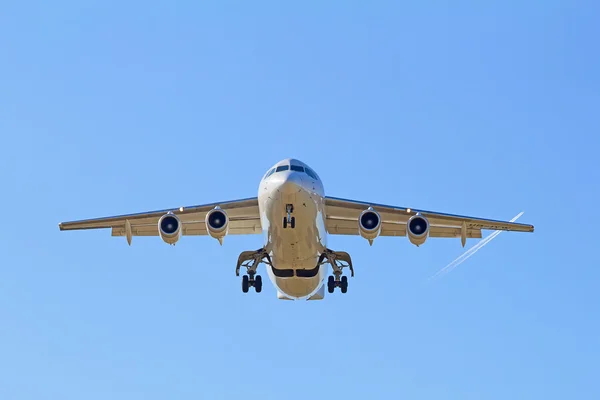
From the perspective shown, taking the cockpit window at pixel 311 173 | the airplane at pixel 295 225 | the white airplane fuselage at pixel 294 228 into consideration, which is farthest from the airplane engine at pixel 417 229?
the cockpit window at pixel 311 173

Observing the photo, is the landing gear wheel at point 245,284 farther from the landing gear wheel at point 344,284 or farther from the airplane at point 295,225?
the landing gear wheel at point 344,284

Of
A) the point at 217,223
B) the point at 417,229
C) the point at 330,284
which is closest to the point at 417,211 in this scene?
the point at 417,229

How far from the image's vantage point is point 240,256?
22.5 metres

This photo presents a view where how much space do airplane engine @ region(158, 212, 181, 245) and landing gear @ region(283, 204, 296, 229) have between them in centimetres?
289

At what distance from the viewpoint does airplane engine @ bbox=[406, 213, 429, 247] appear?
21516 millimetres

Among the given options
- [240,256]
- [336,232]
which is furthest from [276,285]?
[336,232]

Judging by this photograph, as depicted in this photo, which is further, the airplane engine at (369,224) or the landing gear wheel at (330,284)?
the landing gear wheel at (330,284)

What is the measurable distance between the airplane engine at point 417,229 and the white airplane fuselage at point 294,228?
2.02m

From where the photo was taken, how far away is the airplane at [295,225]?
19.9m

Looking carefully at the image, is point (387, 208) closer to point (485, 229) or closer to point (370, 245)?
point (370, 245)

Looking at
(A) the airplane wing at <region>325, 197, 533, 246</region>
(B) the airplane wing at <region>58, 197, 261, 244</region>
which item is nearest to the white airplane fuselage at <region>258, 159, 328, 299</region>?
(A) the airplane wing at <region>325, 197, 533, 246</region>

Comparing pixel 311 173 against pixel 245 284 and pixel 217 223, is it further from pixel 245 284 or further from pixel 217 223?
Result: pixel 245 284

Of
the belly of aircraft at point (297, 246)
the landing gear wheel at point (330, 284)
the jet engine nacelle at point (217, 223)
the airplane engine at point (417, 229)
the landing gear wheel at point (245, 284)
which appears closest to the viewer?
the belly of aircraft at point (297, 246)

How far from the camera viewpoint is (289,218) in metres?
19.7
